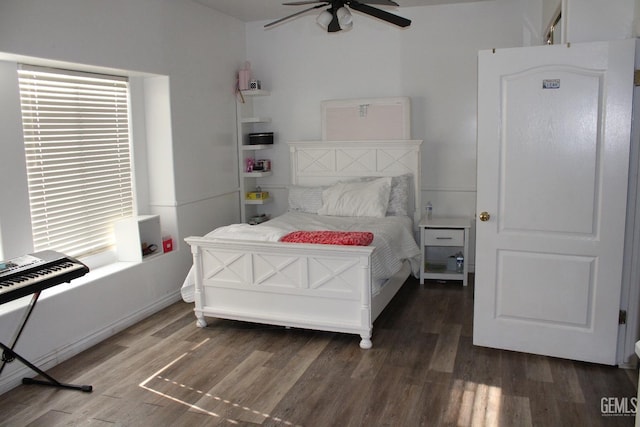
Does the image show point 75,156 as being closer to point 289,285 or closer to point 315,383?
point 289,285

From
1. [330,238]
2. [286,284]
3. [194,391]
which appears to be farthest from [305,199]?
[194,391]

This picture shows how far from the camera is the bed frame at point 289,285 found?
Answer: 143 inches

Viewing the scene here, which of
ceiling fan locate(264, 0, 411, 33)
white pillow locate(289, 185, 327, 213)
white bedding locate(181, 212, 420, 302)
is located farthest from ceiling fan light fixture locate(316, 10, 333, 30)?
white pillow locate(289, 185, 327, 213)

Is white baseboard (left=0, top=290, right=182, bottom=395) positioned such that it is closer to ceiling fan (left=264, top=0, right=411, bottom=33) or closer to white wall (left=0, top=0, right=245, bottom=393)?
white wall (left=0, top=0, right=245, bottom=393)

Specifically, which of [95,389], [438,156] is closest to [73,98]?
[95,389]

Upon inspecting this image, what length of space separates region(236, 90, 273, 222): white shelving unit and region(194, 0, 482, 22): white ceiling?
79 cm

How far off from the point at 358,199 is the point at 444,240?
900 mm

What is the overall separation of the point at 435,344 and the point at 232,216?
2853 millimetres

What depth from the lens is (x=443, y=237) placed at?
16.5 feet

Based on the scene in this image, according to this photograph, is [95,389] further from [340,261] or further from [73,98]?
[73,98]

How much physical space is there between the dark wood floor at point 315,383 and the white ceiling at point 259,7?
3.05 meters

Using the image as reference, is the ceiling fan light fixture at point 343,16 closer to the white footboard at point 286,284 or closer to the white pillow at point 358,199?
the white footboard at point 286,284

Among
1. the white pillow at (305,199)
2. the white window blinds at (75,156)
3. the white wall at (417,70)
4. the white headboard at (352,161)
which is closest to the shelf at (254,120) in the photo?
the white wall at (417,70)

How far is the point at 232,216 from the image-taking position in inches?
227
